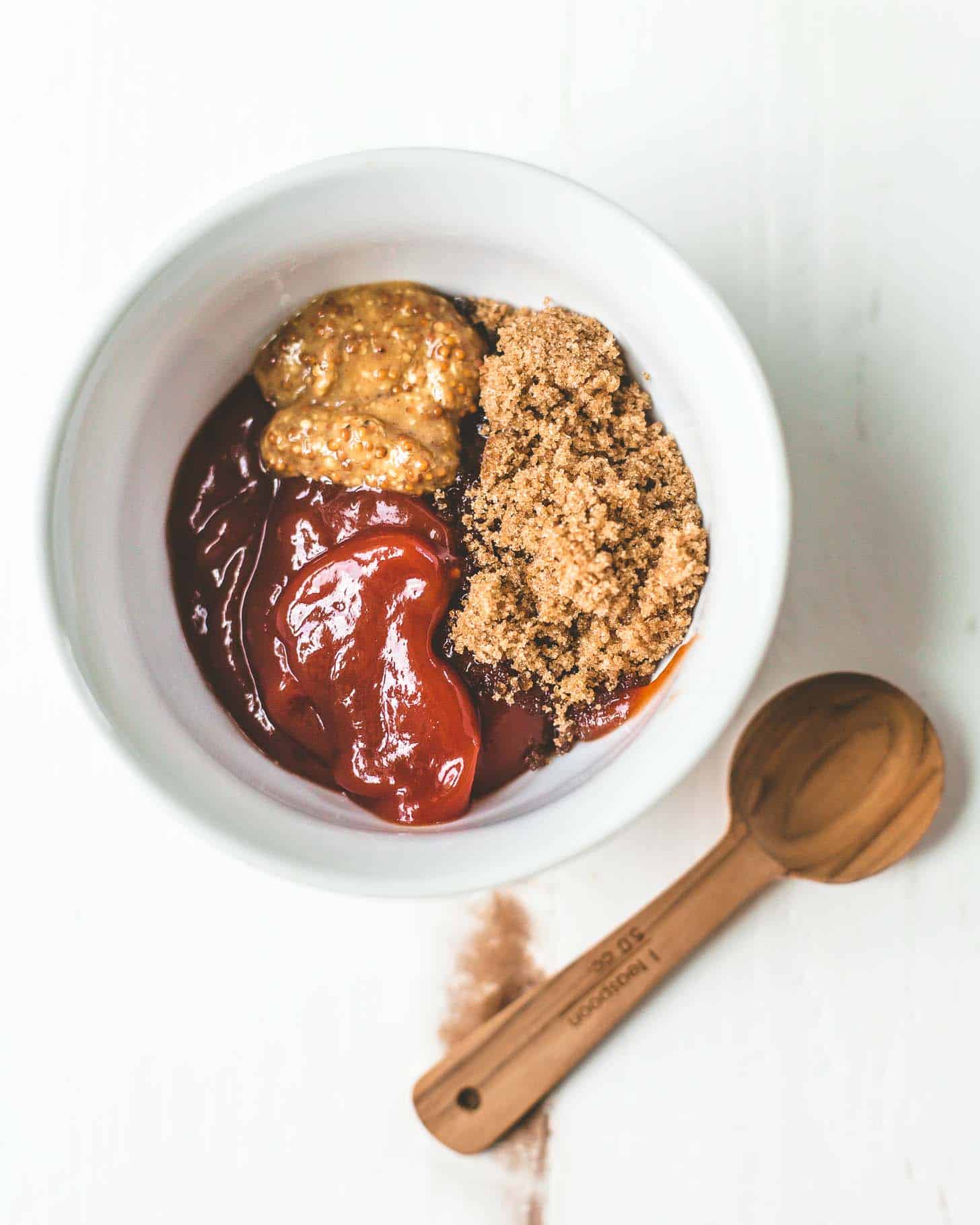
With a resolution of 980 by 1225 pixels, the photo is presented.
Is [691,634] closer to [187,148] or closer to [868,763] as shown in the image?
[868,763]

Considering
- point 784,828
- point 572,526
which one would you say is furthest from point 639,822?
point 572,526

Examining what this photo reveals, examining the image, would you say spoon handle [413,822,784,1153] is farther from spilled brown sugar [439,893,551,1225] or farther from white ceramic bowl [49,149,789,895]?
white ceramic bowl [49,149,789,895]

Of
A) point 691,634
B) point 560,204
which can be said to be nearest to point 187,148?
point 560,204

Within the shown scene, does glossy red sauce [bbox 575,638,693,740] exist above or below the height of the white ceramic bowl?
below

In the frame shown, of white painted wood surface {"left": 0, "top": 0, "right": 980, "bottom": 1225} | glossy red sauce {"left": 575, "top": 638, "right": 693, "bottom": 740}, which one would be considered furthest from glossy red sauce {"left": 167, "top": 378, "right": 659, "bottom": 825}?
white painted wood surface {"left": 0, "top": 0, "right": 980, "bottom": 1225}

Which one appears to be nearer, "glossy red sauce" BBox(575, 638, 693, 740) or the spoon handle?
"glossy red sauce" BBox(575, 638, 693, 740)

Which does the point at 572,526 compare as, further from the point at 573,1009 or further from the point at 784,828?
the point at 573,1009
